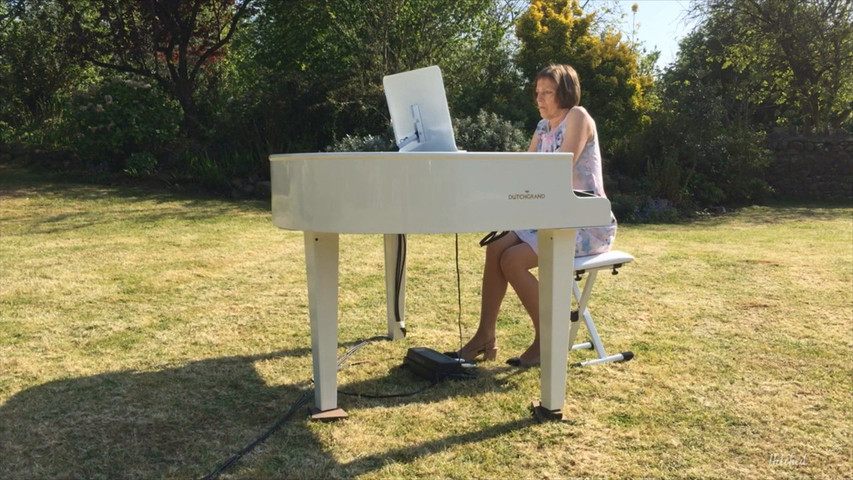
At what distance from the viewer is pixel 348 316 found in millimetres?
4539

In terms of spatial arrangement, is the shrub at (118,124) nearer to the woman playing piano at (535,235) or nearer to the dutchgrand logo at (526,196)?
the woman playing piano at (535,235)

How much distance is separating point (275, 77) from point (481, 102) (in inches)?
128

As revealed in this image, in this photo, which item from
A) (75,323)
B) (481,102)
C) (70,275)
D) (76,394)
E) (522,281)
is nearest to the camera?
(76,394)

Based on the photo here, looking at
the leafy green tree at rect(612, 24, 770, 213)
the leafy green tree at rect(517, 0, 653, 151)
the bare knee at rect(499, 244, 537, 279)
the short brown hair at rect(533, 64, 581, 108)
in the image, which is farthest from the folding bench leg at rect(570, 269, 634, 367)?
the leafy green tree at rect(517, 0, 653, 151)

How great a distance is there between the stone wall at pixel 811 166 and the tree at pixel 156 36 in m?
9.60

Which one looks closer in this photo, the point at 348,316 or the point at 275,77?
the point at 348,316

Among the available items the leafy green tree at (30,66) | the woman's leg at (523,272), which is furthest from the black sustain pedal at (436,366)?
the leafy green tree at (30,66)

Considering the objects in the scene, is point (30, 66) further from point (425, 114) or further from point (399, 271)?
point (425, 114)

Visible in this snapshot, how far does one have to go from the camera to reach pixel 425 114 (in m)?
3.06

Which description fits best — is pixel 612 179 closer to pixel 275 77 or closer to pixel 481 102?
pixel 481 102

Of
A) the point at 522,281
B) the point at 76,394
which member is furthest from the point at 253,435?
the point at 522,281

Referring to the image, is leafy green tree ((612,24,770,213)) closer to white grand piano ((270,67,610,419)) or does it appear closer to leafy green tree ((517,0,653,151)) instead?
leafy green tree ((517,0,653,151))

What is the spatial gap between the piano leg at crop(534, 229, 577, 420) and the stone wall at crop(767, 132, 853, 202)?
440 inches

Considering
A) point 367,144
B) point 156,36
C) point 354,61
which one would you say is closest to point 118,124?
point 156,36
